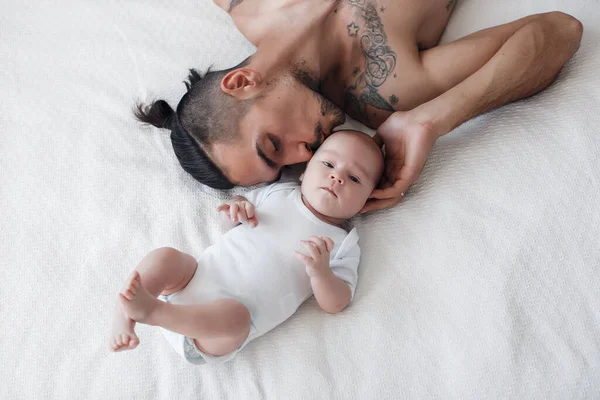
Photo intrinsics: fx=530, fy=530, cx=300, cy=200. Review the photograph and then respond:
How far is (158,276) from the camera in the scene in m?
1.12

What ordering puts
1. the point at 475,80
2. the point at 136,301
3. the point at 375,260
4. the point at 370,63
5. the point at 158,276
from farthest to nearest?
1. the point at 370,63
2. the point at 475,80
3. the point at 375,260
4. the point at 158,276
5. the point at 136,301

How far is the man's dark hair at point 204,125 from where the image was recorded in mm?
1340

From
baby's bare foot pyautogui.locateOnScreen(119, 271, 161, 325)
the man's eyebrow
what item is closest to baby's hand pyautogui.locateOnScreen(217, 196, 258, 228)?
the man's eyebrow

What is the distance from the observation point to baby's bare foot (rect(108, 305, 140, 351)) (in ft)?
3.21

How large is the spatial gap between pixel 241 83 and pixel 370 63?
1.24 ft

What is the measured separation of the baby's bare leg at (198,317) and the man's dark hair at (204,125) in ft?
1.26

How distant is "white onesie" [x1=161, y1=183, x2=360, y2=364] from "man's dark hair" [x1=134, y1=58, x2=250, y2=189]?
0.18 metres

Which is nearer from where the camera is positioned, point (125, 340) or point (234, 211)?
point (125, 340)

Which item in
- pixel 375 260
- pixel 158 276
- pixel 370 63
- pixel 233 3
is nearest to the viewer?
pixel 158 276

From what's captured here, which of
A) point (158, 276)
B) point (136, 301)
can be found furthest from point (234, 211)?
point (136, 301)

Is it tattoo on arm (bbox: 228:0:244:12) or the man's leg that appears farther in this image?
tattoo on arm (bbox: 228:0:244:12)

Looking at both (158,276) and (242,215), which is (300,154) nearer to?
(242,215)

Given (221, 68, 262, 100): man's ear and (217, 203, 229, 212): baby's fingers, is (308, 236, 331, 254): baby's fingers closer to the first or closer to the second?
(217, 203, 229, 212): baby's fingers

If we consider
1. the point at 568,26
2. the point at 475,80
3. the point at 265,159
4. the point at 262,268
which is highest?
the point at 568,26
